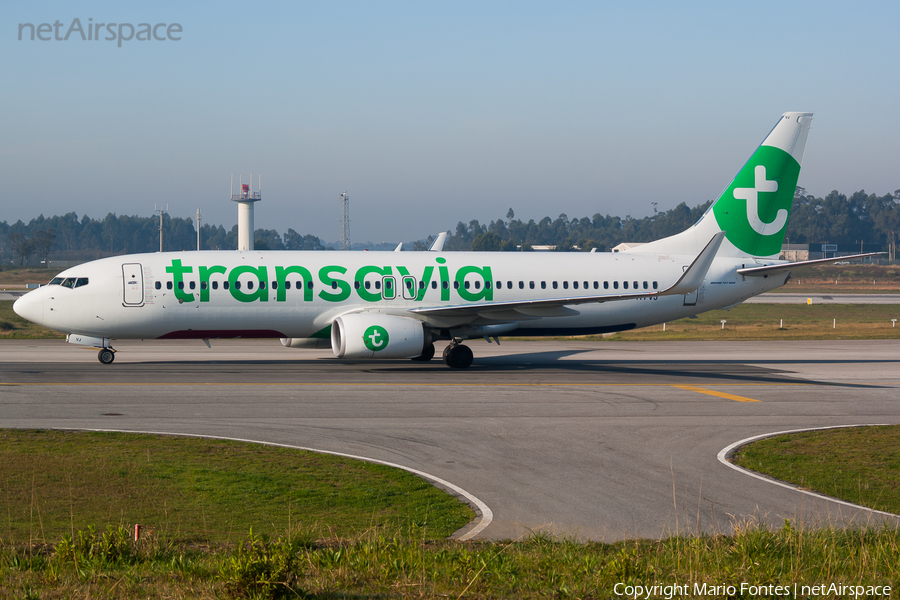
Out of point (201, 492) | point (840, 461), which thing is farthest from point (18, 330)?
point (840, 461)

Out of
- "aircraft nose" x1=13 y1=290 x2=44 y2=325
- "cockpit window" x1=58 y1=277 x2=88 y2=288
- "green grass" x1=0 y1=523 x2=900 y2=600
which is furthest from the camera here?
"cockpit window" x1=58 y1=277 x2=88 y2=288

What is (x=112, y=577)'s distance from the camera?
330 inches

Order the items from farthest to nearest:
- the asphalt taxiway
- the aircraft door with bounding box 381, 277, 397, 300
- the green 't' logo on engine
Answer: the aircraft door with bounding box 381, 277, 397, 300, the green 't' logo on engine, the asphalt taxiway

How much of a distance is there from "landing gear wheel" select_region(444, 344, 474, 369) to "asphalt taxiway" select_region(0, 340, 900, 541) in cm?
49

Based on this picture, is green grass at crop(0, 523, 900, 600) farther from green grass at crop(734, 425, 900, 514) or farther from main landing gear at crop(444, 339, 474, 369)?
main landing gear at crop(444, 339, 474, 369)

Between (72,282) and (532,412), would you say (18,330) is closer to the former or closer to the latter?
(72,282)

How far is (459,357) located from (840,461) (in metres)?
17.8

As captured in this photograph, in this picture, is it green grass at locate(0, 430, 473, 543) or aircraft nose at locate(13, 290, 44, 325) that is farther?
aircraft nose at locate(13, 290, 44, 325)

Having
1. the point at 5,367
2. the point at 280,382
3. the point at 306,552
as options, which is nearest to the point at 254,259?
the point at 280,382

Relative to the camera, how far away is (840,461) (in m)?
16.7

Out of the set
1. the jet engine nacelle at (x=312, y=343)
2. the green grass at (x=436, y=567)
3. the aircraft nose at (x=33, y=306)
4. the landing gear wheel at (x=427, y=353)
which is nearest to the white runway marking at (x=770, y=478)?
the green grass at (x=436, y=567)

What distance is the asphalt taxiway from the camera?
13.4 metres

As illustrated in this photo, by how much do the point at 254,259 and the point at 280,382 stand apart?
682cm

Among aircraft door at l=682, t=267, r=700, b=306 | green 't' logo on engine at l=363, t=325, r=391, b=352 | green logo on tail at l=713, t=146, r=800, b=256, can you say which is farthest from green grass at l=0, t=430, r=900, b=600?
green logo on tail at l=713, t=146, r=800, b=256
